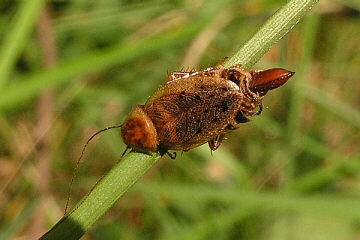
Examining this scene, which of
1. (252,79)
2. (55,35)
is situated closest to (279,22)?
(252,79)

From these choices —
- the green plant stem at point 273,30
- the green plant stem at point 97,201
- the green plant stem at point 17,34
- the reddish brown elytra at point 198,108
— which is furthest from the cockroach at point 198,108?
the green plant stem at point 17,34

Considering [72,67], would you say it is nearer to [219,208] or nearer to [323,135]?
[219,208]

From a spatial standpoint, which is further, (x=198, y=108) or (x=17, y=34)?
(x=17, y=34)

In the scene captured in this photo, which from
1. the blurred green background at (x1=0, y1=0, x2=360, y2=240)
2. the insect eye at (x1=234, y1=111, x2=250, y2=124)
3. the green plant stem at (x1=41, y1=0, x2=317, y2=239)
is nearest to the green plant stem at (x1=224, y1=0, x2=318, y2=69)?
the green plant stem at (x1=41, y1=0, x2=317, y2=239)

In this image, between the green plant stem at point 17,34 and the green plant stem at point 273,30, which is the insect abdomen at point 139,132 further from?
the green plant stem at point 17,34

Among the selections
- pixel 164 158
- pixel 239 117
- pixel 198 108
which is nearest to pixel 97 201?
pixel 198 108

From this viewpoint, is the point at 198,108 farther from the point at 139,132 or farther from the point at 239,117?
the point at 139,132
